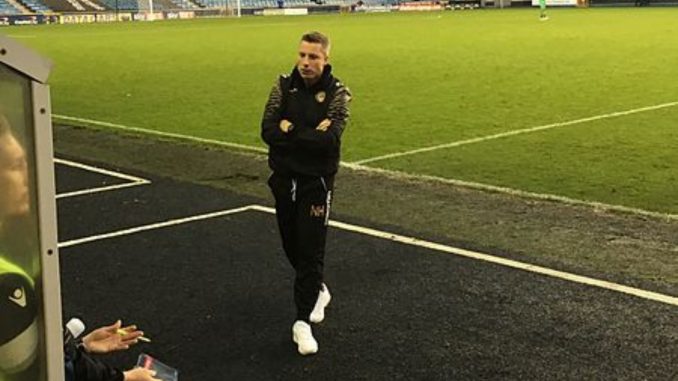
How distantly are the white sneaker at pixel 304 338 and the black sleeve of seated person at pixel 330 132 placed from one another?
1.01m

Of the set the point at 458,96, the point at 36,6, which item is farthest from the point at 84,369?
the point at 36,6

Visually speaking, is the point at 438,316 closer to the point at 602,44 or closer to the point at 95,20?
the point at 602,44

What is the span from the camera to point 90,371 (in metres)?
3.21

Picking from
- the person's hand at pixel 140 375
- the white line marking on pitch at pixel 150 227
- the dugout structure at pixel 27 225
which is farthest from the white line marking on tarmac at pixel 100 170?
the dugout structure at pixel 27 225

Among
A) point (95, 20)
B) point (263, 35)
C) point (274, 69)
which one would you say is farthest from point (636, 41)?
point (95, 20)

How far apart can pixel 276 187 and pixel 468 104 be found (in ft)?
37.3

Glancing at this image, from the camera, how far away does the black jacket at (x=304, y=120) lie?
5367 millimetres

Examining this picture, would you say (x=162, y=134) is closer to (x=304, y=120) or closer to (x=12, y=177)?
(x=304, y=120)

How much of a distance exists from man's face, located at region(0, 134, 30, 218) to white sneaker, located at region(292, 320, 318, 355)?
298 centimetres

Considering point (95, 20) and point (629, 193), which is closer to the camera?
point (629, 193)

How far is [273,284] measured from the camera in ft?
21.8

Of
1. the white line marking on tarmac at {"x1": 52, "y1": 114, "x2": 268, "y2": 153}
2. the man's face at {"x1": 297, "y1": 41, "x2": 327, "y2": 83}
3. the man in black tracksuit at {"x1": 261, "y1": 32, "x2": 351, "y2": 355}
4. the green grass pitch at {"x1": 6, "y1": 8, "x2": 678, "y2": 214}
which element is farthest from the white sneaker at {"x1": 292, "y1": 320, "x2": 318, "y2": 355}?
the white line marking on tarmac at {"x1": 52, "y1": 114, "x2": 268, "y2": 153}

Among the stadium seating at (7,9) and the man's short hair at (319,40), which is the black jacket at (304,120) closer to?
the man's short hair at (319,40)

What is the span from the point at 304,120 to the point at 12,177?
2988 millimetres
